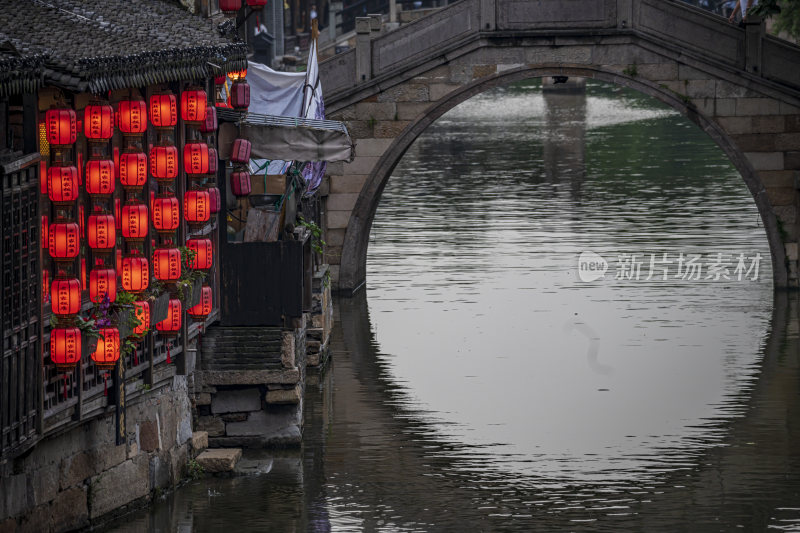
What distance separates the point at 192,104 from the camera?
61.9 ft

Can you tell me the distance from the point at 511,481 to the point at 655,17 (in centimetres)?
1415

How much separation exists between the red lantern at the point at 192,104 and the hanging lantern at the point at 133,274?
241cm

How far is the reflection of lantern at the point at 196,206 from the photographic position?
62.2ft

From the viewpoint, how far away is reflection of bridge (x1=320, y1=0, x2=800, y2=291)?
31.1 metres

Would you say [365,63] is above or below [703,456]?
above

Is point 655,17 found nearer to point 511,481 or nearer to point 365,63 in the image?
point 365,63

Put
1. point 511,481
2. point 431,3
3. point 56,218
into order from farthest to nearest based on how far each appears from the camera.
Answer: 1. point 431,3
2. point 511,481
3. point 56,218

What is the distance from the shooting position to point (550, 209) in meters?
43.9

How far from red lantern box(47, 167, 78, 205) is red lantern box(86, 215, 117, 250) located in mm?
935

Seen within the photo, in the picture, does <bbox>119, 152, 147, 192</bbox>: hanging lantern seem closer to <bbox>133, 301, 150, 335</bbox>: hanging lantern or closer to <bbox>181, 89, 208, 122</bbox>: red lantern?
<bbox>133, 301, 150, 335</bbox>: hanging lantern

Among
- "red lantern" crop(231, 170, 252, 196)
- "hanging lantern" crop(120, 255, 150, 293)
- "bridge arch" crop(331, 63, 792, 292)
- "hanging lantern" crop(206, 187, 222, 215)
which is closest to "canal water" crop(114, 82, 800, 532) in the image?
"bridge arch" crop(331, 63, 792, 292)

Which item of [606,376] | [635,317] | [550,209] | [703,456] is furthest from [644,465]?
[550,209]

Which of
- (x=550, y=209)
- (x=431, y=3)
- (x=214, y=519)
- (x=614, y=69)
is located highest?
(x=431, y=3)

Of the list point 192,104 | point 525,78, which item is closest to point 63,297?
point 192,104
